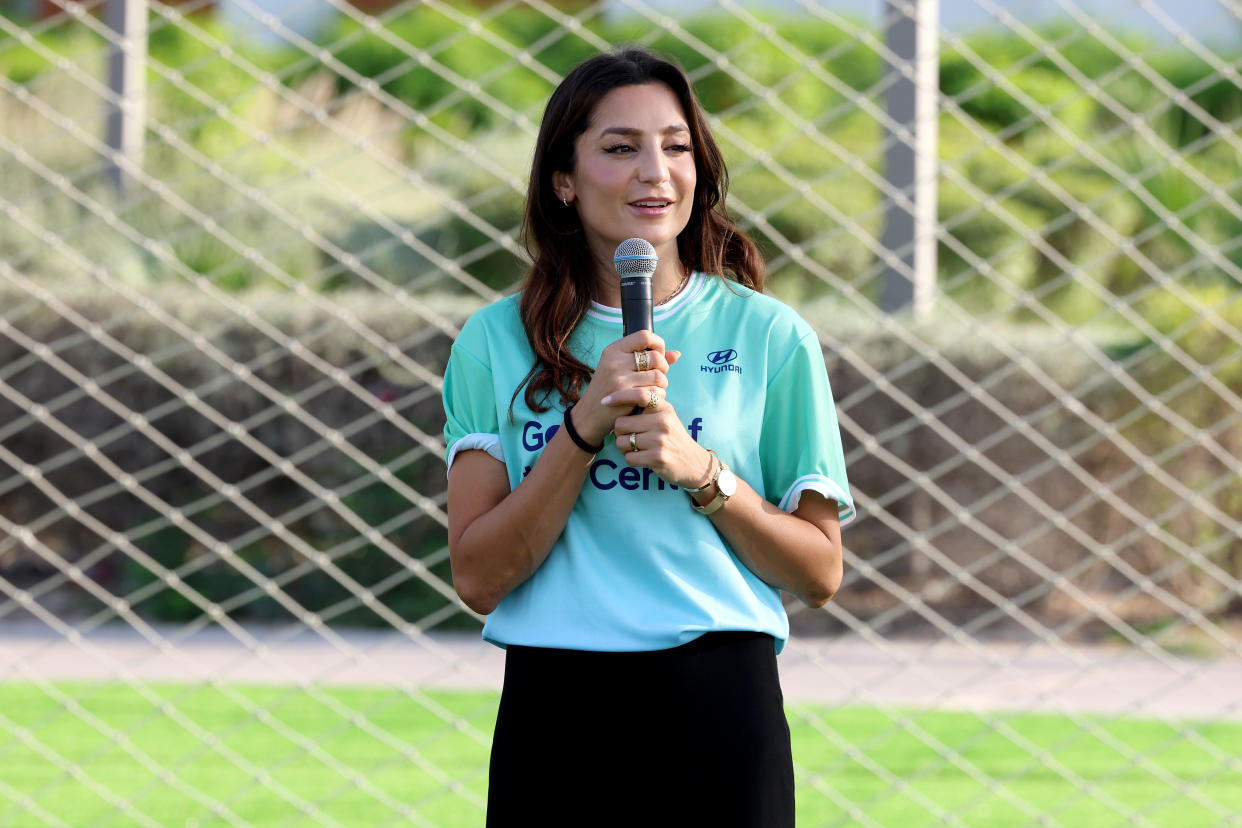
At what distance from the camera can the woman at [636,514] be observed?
52.4 inches

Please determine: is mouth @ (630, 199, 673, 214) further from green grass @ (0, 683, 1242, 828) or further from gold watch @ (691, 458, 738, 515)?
green grass @ (0, 683, 1242, 828)

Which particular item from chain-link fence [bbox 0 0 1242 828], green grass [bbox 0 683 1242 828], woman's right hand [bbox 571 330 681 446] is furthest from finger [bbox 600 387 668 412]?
green grass [bbox 0 683 1242 828]

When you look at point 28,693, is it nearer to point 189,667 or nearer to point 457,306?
point 189,667

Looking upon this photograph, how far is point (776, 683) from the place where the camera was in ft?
4.56

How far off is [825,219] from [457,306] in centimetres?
338

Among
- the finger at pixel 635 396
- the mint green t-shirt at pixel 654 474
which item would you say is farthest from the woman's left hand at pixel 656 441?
the mint green t-shirt at pixel 654 474

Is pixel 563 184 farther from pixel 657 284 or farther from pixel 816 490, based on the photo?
pixel 816 490

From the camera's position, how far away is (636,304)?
1.28 metres

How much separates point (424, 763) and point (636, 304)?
2.13 m

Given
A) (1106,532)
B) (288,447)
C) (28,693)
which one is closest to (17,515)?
(288,447)

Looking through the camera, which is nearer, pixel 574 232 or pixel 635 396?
pixel 635 396

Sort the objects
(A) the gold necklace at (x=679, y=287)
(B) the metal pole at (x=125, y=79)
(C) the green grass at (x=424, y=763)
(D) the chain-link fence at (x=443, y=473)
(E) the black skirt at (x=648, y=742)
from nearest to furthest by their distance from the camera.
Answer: (E) the black skirt at (x=648, y=742) < (A) the gold necklace at (x=679, y=287) < (C) the green grass at (x=424, y=763) < (D) the chain-link fence at (x=443, y=473) < (B) the metal pole at (x=125, y=79)

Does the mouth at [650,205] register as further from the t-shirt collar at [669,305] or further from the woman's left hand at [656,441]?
the woman's left hand at [656,441]

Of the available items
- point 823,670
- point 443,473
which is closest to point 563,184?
point 823,670
